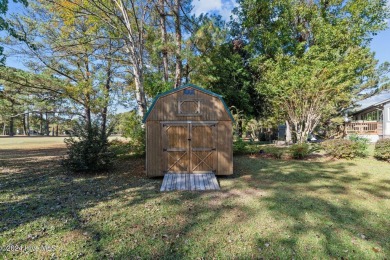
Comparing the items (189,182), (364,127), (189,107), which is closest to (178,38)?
(189,107)

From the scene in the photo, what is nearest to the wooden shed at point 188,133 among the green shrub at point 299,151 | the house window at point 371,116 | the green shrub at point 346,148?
the green shrub at point 299,151

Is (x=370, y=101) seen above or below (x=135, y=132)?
above

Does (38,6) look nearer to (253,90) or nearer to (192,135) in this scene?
(192,135)

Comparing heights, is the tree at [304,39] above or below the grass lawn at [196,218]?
above

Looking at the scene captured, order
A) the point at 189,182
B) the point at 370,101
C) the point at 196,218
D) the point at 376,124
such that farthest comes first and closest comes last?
1. the point at 370,101
2. the point at 376,124
3. the point at 189,182
4. the point at 196,218

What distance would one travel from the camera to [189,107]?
7652 mm

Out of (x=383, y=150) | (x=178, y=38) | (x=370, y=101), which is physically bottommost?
(x=383, y=150)

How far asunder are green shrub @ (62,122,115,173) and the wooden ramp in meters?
2.86

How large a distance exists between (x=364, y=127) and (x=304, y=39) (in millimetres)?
9980

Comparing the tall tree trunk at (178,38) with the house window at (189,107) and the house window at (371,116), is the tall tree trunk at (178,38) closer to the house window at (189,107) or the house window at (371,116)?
the house window at (189,107)

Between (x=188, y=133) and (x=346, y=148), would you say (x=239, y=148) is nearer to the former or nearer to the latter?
(x=346, y=148)

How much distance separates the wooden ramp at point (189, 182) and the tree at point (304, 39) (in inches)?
423

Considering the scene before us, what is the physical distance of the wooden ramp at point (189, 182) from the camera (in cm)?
645

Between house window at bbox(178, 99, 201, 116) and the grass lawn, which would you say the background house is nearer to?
the grass lawn
